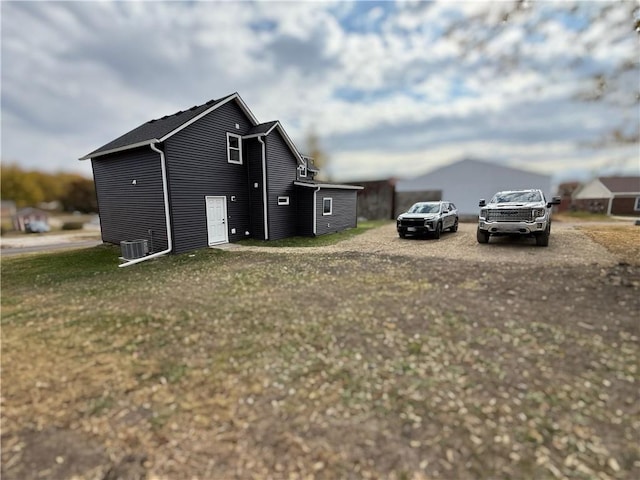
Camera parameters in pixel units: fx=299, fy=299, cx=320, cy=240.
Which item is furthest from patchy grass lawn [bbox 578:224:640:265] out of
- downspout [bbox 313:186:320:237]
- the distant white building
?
the distant white building

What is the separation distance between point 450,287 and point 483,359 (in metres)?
2.79

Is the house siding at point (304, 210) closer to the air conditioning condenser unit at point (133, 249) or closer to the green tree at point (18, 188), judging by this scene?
the air conditioning condenser unit at point (133, 249)

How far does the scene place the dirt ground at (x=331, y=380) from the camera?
2777 mm

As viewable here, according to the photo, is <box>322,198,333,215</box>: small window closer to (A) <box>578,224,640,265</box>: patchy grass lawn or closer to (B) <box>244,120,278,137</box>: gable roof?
(B) <box>244,120,278,137</box>: gable roof

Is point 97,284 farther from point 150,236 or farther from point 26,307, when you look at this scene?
point 150,236

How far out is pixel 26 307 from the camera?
256 inches

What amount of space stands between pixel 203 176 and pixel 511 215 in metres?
12.0

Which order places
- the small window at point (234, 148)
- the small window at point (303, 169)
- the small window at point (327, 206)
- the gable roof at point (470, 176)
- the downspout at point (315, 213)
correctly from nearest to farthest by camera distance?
1. the small window at point (234, 148)
2. the downspout at point (315, 213)
3. the small window at point (327, 206)
4. the small window at point (303, 169)
5. the gable roof at point (470, 176)

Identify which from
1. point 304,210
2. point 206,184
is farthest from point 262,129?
point 304,210

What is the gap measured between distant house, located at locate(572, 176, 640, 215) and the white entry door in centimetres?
3920

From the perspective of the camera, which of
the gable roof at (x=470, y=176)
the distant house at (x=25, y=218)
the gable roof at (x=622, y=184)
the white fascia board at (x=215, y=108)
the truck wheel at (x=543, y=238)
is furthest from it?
the gable roof at (x=622, y=184)

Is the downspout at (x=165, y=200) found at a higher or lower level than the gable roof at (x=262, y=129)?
lower

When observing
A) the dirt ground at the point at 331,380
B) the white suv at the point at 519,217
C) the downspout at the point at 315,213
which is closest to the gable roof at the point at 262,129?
the downspout at the point at 315,213

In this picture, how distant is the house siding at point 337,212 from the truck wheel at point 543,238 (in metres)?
9.71
